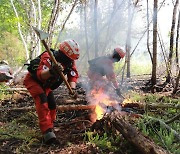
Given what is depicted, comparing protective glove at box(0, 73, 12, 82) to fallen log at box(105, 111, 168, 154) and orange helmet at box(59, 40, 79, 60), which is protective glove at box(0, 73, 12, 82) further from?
fallen log at box(105, 111, 168, 154)

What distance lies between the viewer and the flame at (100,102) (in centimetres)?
549

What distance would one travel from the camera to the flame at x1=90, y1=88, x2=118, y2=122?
5490 mm

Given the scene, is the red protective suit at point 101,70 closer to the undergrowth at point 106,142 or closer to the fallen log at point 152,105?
the fallen log at point 152,105

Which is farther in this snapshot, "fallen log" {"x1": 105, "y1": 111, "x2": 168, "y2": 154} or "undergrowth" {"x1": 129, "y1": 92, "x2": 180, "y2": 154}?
"undergrowth" {"x1": 129, "y1": 92, "x2": 180, "y2": 154}

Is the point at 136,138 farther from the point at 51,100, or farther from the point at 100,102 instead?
the point at 100,102

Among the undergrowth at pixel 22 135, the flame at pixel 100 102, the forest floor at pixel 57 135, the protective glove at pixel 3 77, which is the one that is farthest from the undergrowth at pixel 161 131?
the protective glove at pixel 3 77

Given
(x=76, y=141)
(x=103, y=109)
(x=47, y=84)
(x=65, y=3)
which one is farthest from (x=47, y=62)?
(x=65, y=3)

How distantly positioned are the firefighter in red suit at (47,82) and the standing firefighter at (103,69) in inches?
107

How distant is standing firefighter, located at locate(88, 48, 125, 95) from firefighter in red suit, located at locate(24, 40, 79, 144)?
2.73 meters

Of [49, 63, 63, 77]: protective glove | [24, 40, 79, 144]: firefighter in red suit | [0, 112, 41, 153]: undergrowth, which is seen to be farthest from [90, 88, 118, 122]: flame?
[49, 63, 63, 77]: protective glove

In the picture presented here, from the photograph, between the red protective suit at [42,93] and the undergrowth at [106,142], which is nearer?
the undergrowth at [106,142]

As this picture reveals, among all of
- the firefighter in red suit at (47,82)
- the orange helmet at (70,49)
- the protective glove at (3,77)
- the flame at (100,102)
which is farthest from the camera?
the protective glove at (3,77)

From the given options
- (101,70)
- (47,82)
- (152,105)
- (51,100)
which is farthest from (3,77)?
(152,105)

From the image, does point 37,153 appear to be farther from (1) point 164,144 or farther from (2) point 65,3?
(2) point 65,3
